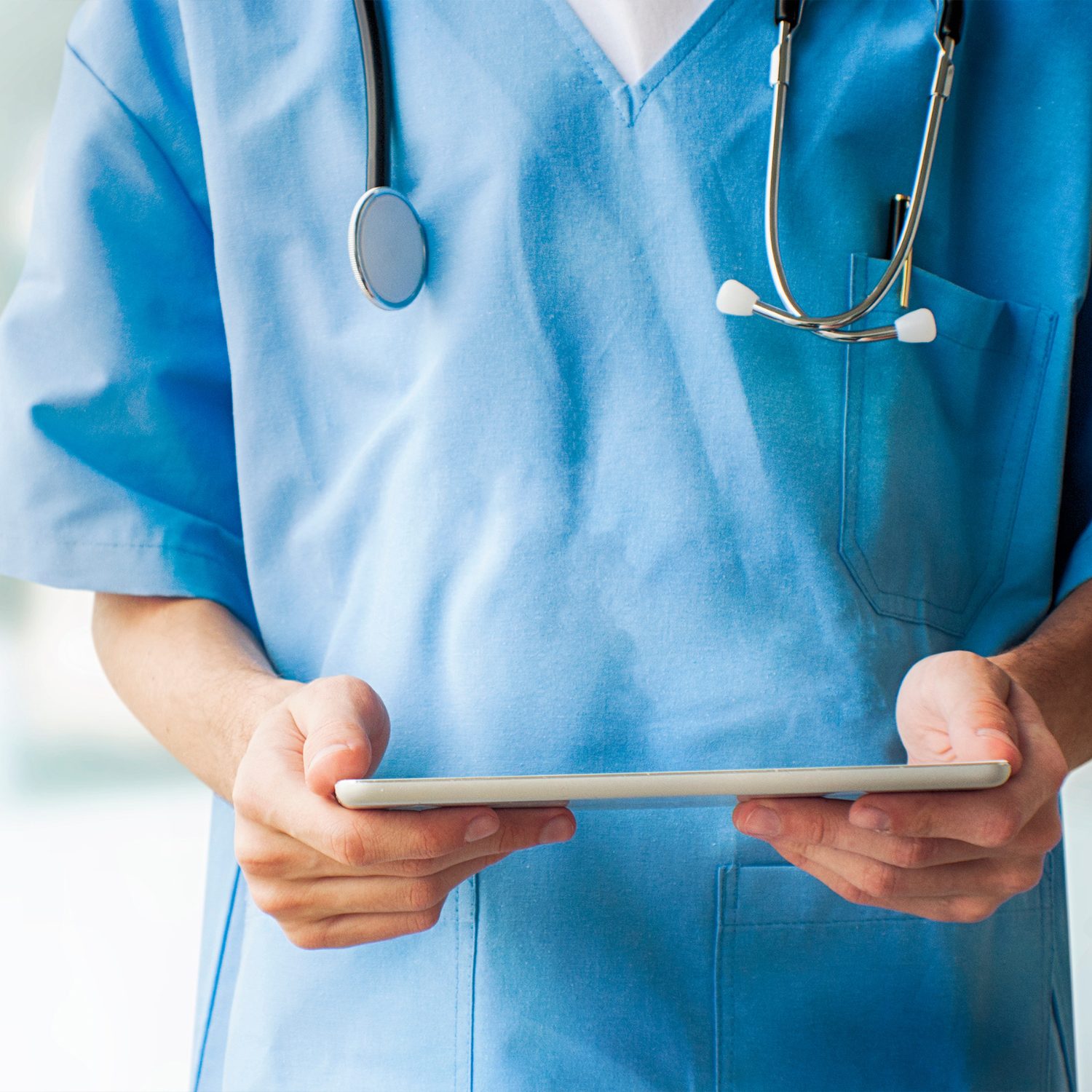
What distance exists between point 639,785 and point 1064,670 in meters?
0.39

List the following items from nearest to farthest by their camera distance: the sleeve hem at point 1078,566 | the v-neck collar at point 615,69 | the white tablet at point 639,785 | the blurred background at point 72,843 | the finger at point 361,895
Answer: the white tablet at point 639,785, the finger at point 361,895, the v-neck collar at point 615,69, the sleeve hem at point 1078,566, the blurred background at point 72,843

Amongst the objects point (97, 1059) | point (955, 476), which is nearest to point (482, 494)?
point (955, 476)

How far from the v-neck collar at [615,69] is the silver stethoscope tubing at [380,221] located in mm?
110

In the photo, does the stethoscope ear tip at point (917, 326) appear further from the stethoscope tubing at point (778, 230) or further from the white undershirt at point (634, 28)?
the white undershirt at point (634, 28)

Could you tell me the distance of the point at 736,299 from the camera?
23.9 inches

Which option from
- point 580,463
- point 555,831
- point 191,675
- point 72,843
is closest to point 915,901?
point 555,831

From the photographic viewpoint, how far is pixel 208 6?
68 cm

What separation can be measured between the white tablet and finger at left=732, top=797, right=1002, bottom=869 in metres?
0.07

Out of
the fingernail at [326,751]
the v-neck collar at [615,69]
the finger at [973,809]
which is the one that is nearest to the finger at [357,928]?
the fingernail at [326,751]

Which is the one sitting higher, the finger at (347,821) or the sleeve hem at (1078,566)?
the finger at (347,821)

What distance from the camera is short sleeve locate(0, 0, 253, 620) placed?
707mm

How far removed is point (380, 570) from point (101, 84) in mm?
375

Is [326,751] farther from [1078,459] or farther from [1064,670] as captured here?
[1078,459]

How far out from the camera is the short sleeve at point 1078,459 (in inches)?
30.8
